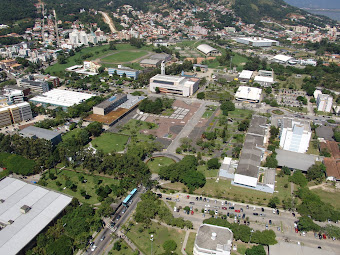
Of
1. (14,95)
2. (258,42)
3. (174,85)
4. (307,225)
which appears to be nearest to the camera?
(307,225)

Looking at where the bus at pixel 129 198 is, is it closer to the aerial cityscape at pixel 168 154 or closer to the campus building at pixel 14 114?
the aerial cityscape at pixel 168 154

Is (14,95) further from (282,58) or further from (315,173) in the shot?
(282,58)

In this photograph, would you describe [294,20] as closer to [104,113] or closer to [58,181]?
[104,113]

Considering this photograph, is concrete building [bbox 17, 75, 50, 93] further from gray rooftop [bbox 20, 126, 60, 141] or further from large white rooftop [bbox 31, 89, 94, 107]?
gray rooftop [bbox 20, 126, 60, 141]

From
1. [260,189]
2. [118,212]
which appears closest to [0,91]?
[118,212]

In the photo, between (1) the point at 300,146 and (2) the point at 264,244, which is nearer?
(2) the point at 264,244

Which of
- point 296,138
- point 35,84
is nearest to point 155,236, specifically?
point 296,138

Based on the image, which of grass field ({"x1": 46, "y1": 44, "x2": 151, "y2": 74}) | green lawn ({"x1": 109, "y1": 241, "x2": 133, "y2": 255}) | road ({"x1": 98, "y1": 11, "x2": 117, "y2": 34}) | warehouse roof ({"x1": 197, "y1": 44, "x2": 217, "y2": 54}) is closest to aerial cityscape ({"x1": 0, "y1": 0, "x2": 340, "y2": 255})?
green lawn ({"x1": 109, "y1": 241, "x2": 133, "y2": 255})
